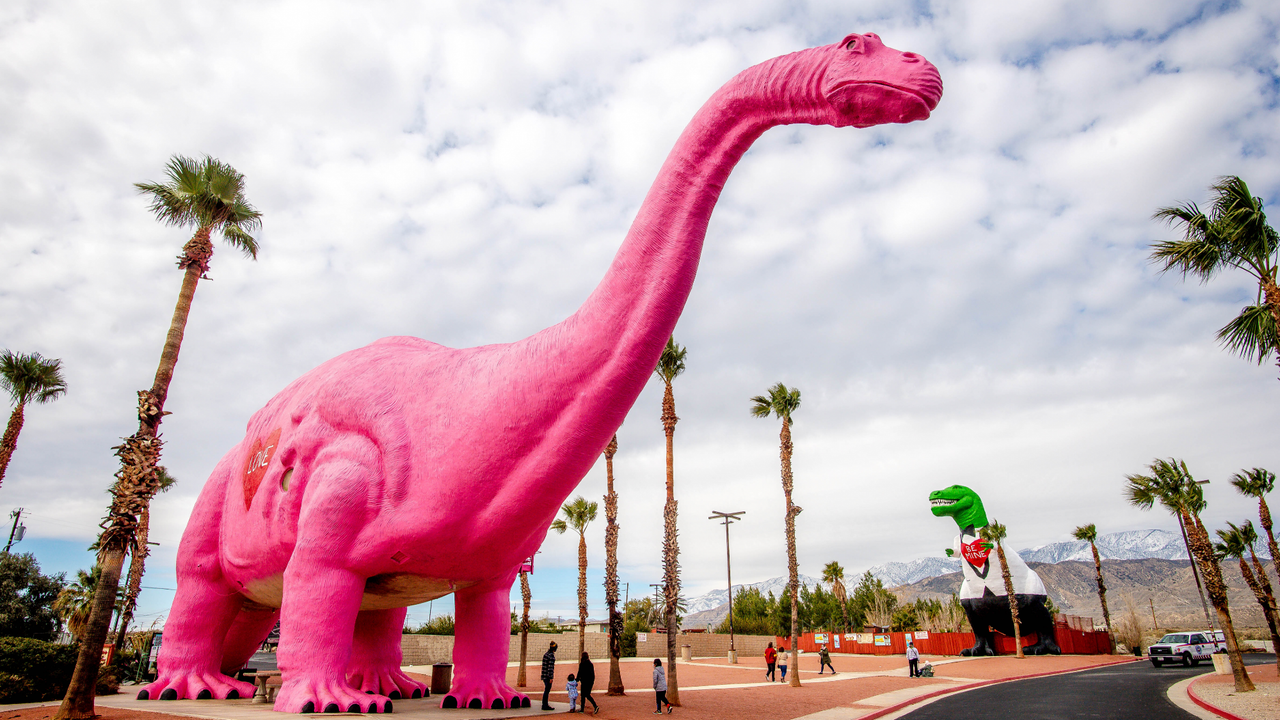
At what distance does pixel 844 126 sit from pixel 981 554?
1105 inches

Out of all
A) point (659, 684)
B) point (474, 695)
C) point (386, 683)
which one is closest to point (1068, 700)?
point (659, 684)

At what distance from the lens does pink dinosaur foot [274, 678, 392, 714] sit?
6.10 meters

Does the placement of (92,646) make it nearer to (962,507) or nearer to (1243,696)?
(1243,696)

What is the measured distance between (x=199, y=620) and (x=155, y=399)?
2847 mm

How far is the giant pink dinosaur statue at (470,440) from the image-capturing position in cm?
527

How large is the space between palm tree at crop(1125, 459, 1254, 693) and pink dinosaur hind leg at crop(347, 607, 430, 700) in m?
15.3

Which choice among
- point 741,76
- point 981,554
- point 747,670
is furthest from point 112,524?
point 981,554

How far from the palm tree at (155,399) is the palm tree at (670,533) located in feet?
26.3

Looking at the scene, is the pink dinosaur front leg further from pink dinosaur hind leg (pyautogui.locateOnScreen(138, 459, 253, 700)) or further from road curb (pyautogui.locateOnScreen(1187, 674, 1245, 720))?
road curb (pyautogui.locateOnScreen(1187, 674, 1245, 720))

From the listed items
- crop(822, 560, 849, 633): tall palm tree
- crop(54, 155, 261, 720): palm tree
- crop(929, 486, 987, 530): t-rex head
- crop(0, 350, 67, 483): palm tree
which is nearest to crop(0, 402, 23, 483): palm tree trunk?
crop(0, 350, 67, 483): palm tree

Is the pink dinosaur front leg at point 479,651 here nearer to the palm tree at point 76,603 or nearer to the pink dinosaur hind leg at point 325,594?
the pink dinosaur hind leg at point 325,594

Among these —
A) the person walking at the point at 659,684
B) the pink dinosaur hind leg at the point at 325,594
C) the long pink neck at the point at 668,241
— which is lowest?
the person walking at the point at 659,684

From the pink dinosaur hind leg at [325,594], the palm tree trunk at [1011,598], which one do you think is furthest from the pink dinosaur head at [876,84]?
the palm tree trunk at [1011,598]

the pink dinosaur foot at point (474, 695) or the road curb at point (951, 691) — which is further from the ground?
the pink dinosaur foot at point (474, 695)
